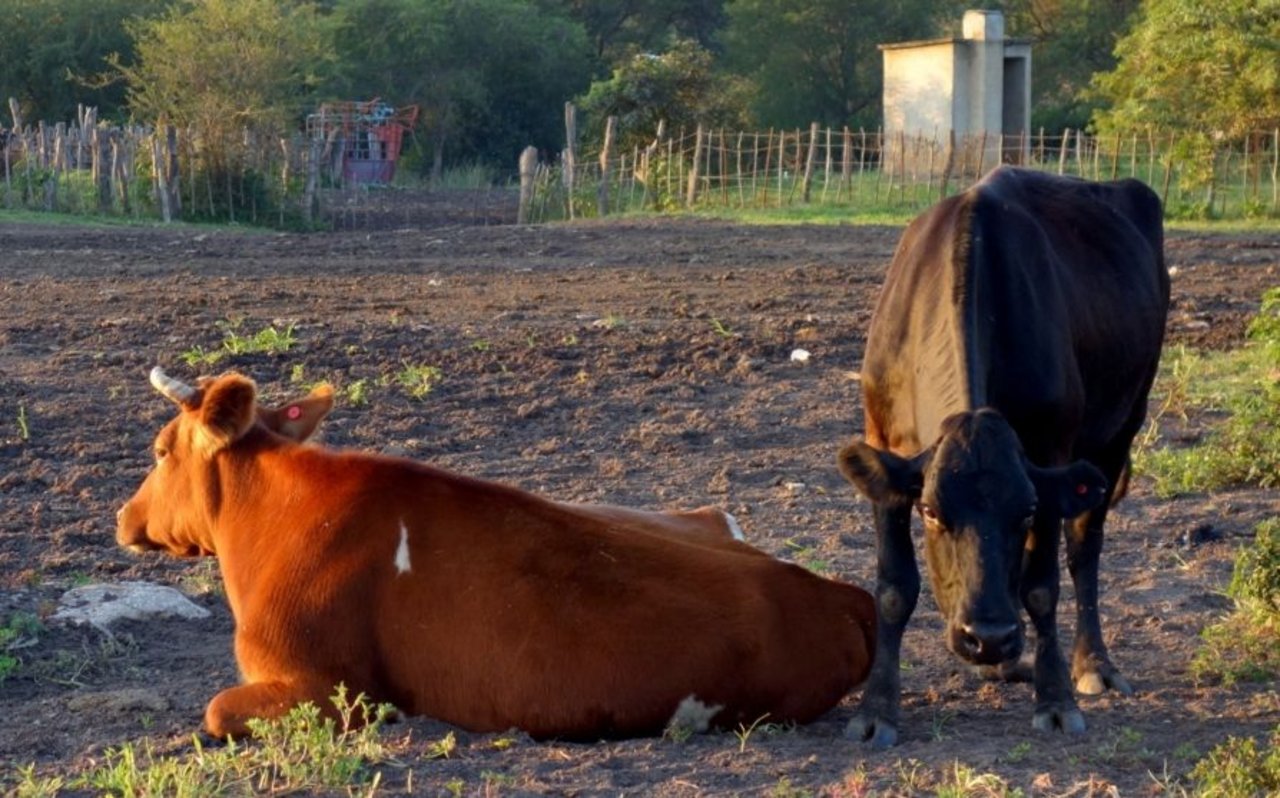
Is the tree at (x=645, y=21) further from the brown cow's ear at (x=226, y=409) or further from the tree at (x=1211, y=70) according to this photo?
the brown cow's ear at (x=226, y=409)

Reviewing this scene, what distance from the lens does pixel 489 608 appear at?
214 inches

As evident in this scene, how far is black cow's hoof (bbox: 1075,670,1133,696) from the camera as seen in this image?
6.14 meters

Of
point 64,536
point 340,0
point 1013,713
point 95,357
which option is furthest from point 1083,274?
point 340,0

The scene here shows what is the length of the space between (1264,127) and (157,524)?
28.0 meters

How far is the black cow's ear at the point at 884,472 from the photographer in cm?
537

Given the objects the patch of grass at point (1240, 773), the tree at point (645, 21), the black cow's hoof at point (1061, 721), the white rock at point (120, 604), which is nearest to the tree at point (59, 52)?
the tree at point (645, 21)

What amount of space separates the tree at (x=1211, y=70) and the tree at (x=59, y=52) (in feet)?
86.8

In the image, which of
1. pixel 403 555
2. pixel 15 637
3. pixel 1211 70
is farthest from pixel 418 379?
pixel 1211 70

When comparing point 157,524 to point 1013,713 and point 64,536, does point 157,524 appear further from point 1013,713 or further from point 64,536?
point 1013,713

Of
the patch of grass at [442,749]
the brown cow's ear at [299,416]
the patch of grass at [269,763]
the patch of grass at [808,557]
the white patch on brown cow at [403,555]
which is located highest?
the brown cow's ear at [299,416]

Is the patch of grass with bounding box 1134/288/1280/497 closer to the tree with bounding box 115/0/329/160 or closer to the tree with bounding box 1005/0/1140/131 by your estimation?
the tree with bounding box 115/0/329/160

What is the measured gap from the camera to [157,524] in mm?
6145

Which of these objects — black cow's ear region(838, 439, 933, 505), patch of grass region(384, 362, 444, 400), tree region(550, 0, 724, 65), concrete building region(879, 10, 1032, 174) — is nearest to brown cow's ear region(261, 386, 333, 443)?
black cow's ear region(838, 439, 933, 505)

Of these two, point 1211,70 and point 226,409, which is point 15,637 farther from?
point 1211,70
